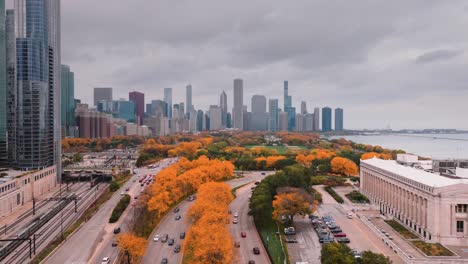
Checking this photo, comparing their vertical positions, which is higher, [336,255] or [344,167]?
[344,167]

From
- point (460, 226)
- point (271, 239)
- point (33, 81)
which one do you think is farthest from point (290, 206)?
point (33, 81)

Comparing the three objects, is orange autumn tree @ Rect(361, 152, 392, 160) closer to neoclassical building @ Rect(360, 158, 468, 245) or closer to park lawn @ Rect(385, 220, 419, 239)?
neoclassical building @ Rect(360, 158, 468, 245)

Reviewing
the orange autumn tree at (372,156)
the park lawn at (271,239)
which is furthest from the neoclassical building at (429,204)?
the orange autumn tree at (372,156)

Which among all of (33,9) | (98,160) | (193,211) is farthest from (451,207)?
(98,160)

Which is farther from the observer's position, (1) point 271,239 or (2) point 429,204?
(2) point 429,204

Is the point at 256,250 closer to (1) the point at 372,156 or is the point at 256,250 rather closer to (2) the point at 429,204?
→ (2) the point at 429,204

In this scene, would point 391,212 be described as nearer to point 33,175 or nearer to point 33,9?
point 33,175

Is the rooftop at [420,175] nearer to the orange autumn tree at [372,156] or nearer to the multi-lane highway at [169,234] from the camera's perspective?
the multi-lane highway at [169,234]
